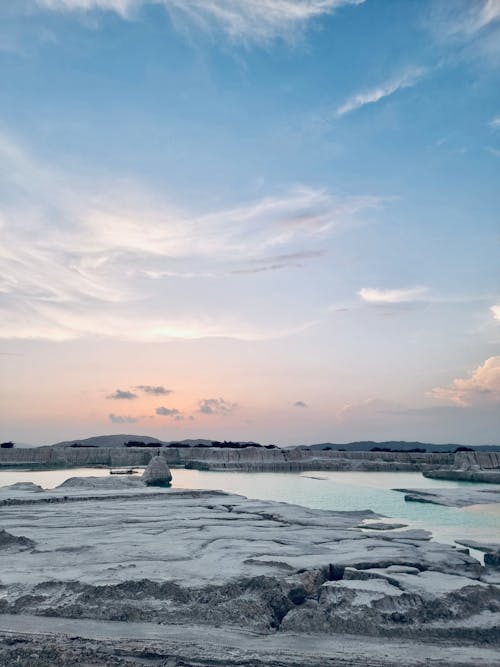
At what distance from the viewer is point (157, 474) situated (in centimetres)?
2077

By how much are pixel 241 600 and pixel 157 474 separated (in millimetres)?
16367

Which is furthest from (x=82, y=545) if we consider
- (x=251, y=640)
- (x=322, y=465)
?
(x=322, y=465)

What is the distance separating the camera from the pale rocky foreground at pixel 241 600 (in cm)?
406

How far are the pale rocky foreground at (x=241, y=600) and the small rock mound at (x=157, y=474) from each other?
499 inches

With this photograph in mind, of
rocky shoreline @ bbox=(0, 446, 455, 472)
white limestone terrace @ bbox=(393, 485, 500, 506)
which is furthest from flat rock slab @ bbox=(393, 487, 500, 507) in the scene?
rocky shoreline @ bbox=(0, 446, 455, 472)

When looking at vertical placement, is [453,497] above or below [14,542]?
below

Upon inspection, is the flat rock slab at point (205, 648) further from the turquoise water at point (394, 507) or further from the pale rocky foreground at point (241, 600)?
the turquoise water at point (394, 507)

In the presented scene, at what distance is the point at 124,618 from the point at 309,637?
1575mm

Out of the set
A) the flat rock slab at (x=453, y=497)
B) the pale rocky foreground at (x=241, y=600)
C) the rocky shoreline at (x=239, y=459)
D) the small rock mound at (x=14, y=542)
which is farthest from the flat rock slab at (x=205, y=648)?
the rocky shoreline at (x=239, y=459)

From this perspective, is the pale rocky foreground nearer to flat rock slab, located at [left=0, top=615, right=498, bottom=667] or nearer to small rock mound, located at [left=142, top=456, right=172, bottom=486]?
flat rock slab, located at [left=0, top=615, right=498, bottom=667]

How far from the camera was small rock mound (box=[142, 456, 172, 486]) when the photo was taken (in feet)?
67.1

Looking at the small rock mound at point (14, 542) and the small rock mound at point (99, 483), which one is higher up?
the small rock mound at point (99, 483)

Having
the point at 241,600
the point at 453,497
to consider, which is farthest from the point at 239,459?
the point at 241,600

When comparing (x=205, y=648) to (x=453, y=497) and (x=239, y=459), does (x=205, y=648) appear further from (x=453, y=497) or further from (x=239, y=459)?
(x=239, y=459)
